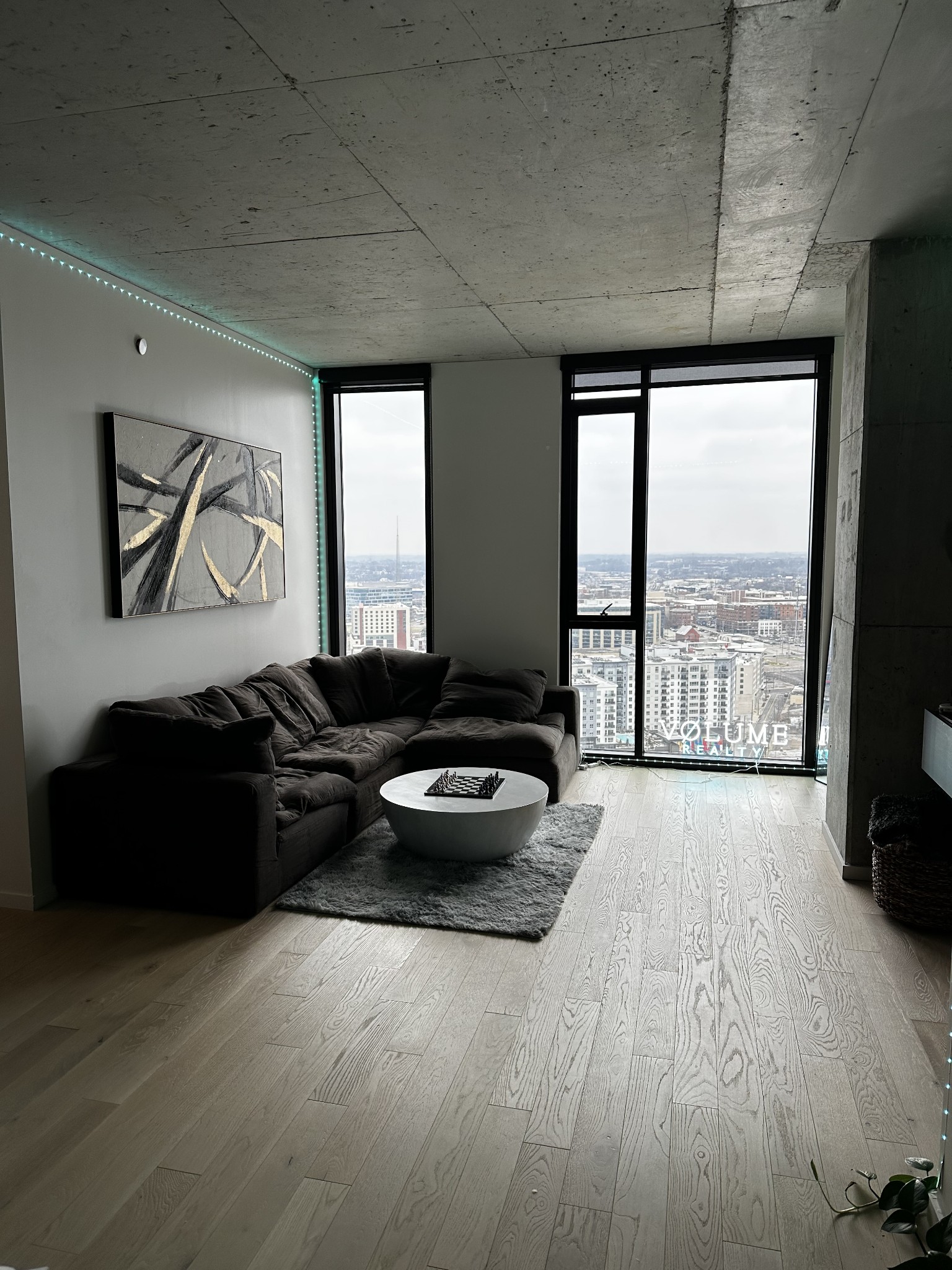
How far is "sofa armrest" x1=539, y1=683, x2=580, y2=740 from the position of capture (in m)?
5.79

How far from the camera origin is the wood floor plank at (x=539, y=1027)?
92.3 inches

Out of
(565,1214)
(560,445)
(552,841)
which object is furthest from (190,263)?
(565,1214)

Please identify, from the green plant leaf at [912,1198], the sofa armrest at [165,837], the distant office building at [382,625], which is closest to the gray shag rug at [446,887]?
the sofa armrest at [165,837]

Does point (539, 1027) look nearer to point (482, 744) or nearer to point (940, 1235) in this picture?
point (940, 1235)

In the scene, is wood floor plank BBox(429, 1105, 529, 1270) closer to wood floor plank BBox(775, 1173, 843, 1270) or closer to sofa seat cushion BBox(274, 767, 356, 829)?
wood floor plank BBox(775, 1173, 843, 1270)

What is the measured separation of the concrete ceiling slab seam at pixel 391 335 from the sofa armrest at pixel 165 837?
273 cm

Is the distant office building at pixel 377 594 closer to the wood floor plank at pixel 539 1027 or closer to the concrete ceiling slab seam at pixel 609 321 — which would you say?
the concrete ceiling slab seam at pixel 609 321

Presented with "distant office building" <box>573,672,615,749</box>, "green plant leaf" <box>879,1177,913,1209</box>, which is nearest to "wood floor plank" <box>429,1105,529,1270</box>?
"green plant leaf" <box>879,1177,913,1209</box>

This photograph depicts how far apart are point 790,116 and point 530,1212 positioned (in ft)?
10.2

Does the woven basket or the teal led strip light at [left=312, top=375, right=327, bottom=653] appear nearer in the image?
Result: the woven basket

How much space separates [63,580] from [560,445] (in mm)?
3508

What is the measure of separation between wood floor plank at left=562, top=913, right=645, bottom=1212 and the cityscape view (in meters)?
2.89

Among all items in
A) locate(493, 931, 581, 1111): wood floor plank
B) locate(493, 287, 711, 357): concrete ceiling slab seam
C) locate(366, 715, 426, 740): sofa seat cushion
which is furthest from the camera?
locate(366, 715, 426, 740): sofa seat cushion

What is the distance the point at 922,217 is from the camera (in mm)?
3391
